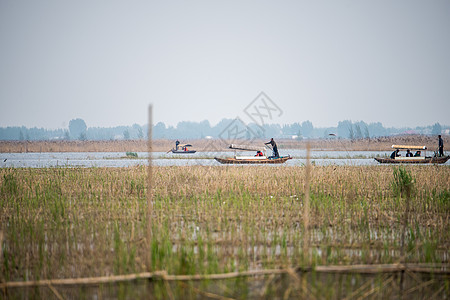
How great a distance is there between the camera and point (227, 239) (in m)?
6.98

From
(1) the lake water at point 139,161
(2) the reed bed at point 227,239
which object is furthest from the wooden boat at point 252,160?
(2) the reed bed at point 227,239

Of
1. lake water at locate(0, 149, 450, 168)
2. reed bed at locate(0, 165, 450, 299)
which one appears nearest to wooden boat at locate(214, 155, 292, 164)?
lake water at locate(0, 149, 450, 168)

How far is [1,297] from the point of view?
4.67m

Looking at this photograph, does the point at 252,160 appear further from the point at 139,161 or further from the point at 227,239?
the point at 227,239

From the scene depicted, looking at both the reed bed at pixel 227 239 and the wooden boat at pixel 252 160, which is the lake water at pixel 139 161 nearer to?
the wooden boat at pixel 252 160

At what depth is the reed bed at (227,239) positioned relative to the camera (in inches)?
196

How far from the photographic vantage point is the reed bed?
→ 16.3 ft

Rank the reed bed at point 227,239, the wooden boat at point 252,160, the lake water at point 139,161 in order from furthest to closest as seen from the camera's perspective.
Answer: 1. the lake water at point 139,161
2. the wooden boat at point 252,160
3. the reed bed at point 227,239

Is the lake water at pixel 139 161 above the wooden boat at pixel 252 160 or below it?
below

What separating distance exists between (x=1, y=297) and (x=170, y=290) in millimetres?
1877

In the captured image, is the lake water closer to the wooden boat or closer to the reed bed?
the wooden boat

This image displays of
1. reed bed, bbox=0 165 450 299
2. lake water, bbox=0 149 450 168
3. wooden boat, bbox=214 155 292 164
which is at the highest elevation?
wooden boat, bbox=214 155 292 164

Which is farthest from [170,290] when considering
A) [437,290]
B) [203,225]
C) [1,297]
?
[203,225]

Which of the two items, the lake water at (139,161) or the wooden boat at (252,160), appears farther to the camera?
the lake water at (139,161)
